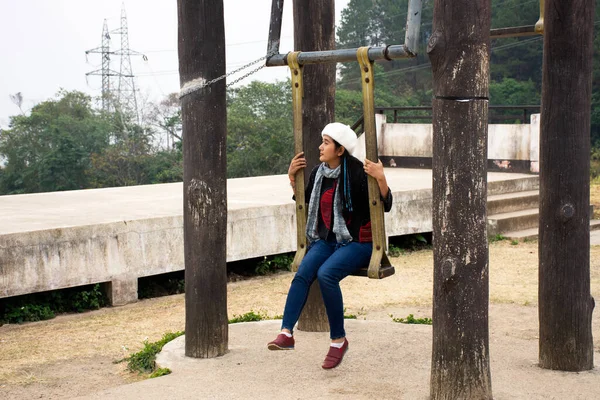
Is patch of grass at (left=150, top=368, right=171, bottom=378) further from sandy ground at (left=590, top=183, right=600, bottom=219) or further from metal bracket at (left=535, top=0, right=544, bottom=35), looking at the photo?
sandy ground at (left=590, top=183, right=600, bottom=219)

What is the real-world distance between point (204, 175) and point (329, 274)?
1128 millimetres

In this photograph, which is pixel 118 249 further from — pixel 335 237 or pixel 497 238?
pixel 497 238

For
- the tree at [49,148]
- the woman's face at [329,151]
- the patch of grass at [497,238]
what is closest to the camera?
the woman's face at [329,151]

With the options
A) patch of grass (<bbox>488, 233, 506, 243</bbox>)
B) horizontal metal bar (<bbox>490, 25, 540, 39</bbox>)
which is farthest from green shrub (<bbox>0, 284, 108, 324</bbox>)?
patch of grass (<bbox>488, 233, 506, 243</bbox>)

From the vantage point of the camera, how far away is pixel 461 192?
4.74 metres

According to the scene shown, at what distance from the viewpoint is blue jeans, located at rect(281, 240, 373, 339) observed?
554 cm

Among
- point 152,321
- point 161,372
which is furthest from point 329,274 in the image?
point 152,321

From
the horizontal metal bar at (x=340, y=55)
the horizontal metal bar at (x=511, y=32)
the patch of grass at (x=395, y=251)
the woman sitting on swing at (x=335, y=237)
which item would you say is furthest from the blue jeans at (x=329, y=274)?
the patch of grass at (x=395, y=251)

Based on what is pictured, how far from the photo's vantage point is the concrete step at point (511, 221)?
13078mm

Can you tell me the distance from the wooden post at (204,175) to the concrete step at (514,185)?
9.10m

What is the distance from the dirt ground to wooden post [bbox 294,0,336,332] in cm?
147

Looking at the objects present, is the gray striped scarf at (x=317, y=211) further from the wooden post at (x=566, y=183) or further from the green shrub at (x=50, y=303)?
the green shrub at (x=50, y=303)

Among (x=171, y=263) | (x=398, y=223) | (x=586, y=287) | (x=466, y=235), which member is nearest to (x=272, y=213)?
(x=171, y=263)

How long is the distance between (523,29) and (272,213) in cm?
444
